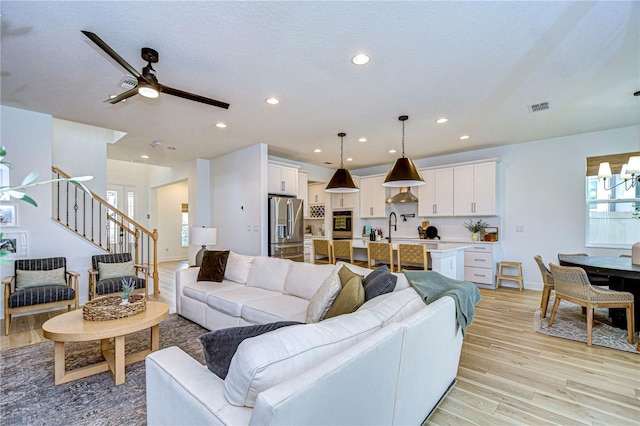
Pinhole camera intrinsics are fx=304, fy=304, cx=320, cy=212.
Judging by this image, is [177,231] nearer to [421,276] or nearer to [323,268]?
[323,268]

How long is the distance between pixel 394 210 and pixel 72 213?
660 cm

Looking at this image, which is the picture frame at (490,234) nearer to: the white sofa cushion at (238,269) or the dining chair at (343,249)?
the dining chair at (343,249)

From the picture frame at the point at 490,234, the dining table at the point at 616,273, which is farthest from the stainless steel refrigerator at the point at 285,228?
the dining table at the point at 616,273

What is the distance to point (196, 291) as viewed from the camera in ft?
12.0

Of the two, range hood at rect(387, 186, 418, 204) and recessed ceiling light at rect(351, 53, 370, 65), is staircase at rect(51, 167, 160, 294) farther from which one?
range hood at rect(387, 186, 418, 204)

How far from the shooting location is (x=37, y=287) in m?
3.73

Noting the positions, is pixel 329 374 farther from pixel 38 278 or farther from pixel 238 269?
pixel 38 278

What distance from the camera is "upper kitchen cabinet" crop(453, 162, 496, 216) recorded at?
18.5 feet

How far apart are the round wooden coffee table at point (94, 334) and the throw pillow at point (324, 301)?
1.35m

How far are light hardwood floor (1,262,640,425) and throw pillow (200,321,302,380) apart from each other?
143 centimetres

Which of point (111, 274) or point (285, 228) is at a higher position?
point (285, 228)

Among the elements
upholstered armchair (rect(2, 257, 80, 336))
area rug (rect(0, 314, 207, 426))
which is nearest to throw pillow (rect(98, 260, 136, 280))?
upholstered armchair (rect(2, 257, 80, 336))

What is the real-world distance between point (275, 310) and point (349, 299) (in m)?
0.93

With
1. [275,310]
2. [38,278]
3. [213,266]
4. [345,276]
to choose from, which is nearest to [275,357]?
[345,276]
